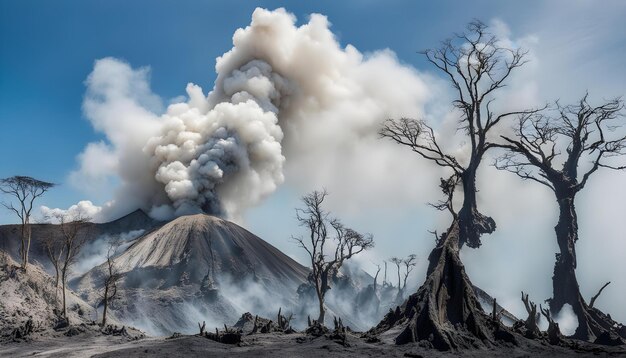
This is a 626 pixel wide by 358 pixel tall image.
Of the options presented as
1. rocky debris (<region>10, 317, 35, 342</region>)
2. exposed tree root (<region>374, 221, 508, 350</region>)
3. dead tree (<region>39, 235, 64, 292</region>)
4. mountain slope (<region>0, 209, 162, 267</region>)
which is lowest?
rocky debris (<region>10, 317, 35, 342</region>)

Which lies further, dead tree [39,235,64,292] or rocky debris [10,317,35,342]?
dead tree [39,235,64,292]

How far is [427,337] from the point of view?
72.8ft

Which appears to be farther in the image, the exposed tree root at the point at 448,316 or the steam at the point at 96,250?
the steam at the point at 96,250

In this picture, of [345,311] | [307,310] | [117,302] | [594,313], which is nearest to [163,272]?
[117,302]

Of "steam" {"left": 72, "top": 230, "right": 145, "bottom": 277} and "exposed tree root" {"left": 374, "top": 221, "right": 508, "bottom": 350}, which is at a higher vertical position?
"steam" {"left": 72, "top": 230, "right": 145, "bottom": 277}

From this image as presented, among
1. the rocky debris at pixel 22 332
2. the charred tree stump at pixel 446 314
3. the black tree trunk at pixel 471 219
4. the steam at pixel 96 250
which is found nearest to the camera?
the charred tree stump at pixel 446 314

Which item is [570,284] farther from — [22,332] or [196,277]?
[196,277]

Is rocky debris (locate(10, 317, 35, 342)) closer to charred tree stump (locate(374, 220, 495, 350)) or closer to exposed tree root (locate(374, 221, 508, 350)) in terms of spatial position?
exposed tree root (locate(374, 221, 508, 350))

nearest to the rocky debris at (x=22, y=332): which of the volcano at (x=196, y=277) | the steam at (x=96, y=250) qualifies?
the volcano at (x=196, y=277)

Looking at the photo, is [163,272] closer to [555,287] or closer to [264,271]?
[264,271]

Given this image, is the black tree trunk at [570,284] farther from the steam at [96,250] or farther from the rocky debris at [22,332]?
the steam at [96,250]

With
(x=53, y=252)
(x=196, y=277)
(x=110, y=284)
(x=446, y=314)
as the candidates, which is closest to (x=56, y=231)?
(x=53, y=252)

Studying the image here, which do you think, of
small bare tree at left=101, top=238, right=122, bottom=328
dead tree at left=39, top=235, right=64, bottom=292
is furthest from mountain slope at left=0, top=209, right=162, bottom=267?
small bare tree at left=101, top=238, right=122, bottom=328

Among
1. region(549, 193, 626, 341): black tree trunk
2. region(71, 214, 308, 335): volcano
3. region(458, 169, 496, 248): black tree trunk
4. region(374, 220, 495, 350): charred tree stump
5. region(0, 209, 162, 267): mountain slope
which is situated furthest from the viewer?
region(0, 209, 162, 267): mountain slope
